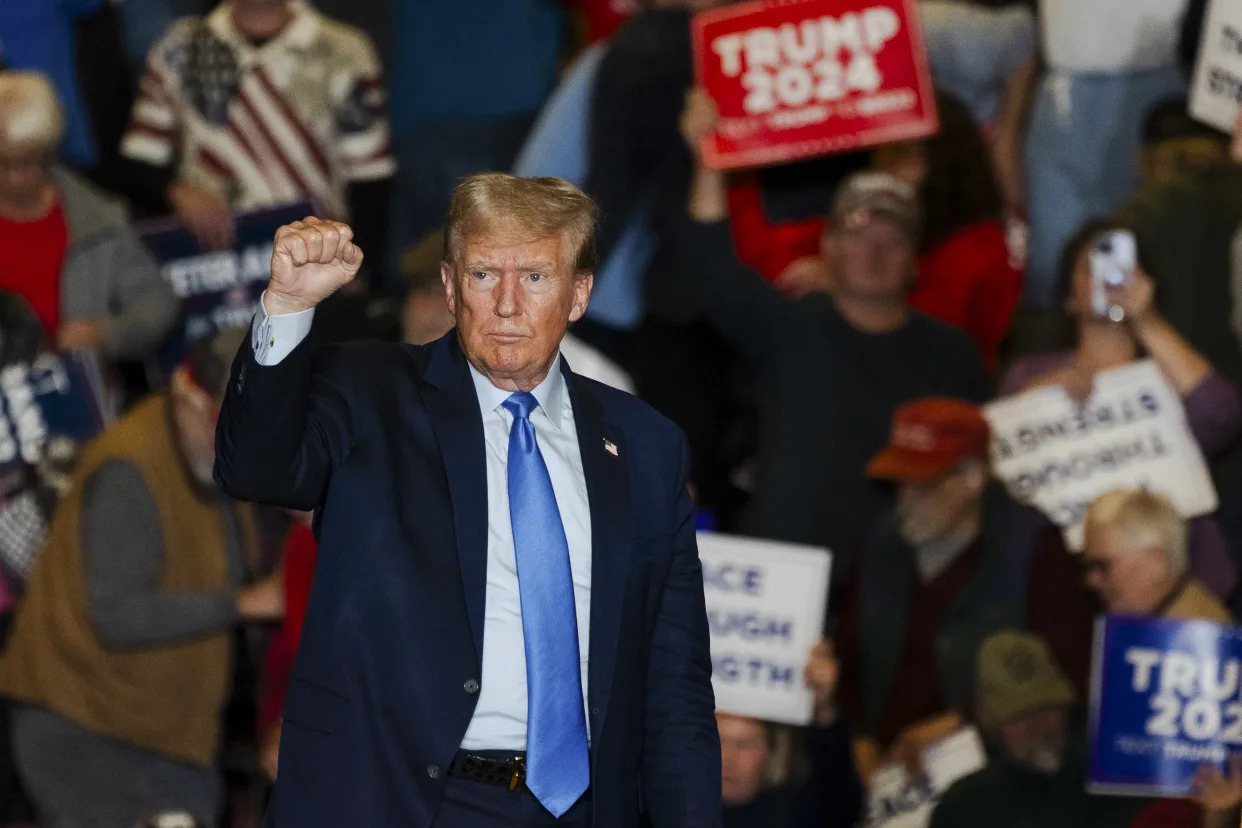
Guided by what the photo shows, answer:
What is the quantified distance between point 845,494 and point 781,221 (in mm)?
878

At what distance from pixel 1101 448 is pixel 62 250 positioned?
115 inches

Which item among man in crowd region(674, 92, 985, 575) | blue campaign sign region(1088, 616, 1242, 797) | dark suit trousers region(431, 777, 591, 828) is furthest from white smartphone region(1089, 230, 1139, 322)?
dark suit trousers region(431, 777, 591, 828)

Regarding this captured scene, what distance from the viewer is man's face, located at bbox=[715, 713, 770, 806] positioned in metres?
5.10

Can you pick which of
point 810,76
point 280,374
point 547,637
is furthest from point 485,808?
point 810,76

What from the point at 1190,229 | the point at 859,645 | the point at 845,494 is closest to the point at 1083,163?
the point at 1190,229

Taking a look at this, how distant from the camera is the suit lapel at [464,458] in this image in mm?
2348

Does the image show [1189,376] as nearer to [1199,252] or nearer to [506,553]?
[1199,252]

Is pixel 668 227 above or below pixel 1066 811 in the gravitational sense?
above

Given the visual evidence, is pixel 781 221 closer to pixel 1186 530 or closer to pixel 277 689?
pixel 1186 530

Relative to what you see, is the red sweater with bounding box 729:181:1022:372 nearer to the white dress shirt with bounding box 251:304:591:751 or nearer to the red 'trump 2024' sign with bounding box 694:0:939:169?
the red 'trump 2024' sign with bounding box 694:0:939:169

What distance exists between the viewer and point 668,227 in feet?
18.4

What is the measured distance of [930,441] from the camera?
210 inches

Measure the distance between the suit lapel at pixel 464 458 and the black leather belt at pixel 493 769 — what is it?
0.39 ft

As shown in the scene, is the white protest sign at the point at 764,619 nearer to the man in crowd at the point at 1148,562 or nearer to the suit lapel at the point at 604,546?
the man in crowd at the point at 1148,562
